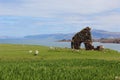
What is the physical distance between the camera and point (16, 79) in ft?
62.5

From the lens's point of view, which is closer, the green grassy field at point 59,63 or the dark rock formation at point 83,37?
the green grassy field at point 59,63

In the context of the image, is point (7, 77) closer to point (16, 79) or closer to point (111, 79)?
point (16, 79)

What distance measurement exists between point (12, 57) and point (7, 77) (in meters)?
26.0

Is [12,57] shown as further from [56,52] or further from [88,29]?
[88,29]

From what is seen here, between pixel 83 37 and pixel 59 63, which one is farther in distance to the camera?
pixel 83 37

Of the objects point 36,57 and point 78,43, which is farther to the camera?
point 78,43

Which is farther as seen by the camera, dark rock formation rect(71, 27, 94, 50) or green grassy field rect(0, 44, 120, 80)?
dark rock formation rect(71, 27, 94, 50)

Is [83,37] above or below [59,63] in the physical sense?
above

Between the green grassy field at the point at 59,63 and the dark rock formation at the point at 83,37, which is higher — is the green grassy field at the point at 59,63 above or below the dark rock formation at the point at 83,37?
below

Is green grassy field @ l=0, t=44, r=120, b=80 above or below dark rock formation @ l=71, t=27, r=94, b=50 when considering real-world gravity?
below

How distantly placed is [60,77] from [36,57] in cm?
2626

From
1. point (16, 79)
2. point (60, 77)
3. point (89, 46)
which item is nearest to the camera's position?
point (16, 79)

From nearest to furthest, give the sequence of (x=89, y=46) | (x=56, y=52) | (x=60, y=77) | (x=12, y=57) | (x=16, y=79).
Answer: (x=16, y=79) < (x=60, y=77) < (x=12, y=57) < (x=56, y=52) < (x=89, y=46)

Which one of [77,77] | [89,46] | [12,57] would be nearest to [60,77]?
[77,77]
